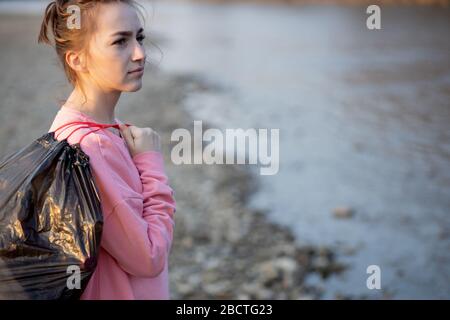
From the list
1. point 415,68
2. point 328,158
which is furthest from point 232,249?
point 415,68

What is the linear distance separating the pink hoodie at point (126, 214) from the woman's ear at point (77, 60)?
0.62 feet

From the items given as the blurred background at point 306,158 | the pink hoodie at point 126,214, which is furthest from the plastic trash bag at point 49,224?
the blurred background at point 306,158

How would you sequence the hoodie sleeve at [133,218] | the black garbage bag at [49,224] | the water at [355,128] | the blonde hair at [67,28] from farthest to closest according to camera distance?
the water at [355,128], the blonde hair at [67,28], the hoodie sleeve at [133,218], the black garbage bag at [49,224]

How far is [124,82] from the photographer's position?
7.47ft

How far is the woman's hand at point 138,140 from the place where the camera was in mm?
2264

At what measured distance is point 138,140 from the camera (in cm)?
227

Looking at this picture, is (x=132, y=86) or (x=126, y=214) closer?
(x=126, y=214)

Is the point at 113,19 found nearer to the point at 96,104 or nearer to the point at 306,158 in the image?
the point at 96,104

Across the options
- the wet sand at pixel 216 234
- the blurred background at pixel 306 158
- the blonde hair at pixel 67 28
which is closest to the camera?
the blonde hair at pixel 67 28

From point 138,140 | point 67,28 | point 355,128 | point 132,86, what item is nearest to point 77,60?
point 67,28

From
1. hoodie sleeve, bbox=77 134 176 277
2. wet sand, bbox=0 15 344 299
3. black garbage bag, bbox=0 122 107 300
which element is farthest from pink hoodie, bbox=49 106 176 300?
wet sand, bbox=0 15 344 299

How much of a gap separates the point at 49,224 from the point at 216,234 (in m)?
3.99

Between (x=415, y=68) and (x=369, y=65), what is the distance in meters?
1.50

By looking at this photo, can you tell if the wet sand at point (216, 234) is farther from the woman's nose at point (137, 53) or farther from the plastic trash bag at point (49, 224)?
the plastic trash bag at point (49, 224)
